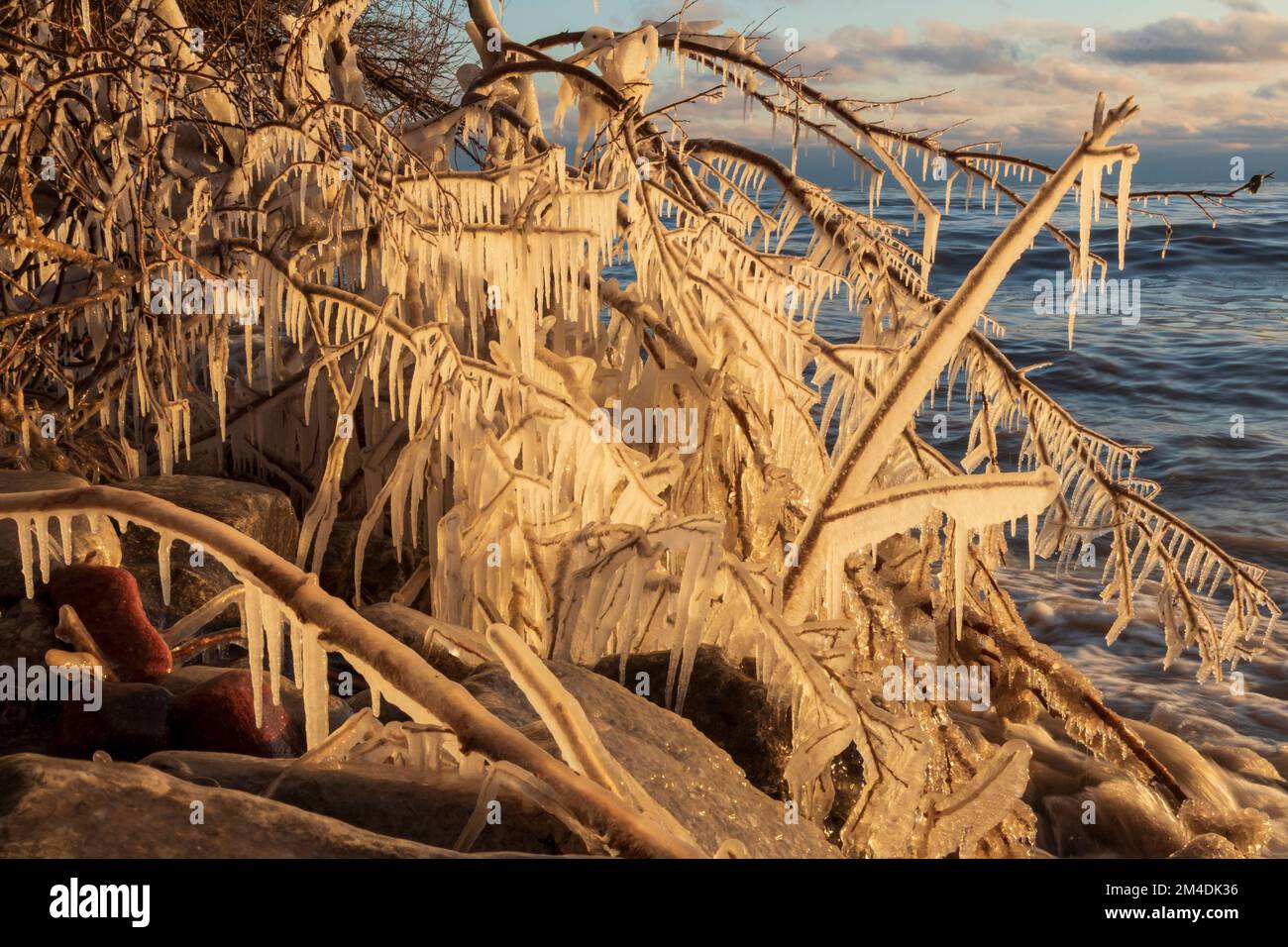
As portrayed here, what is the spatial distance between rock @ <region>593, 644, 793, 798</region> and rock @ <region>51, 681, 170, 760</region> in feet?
3.52

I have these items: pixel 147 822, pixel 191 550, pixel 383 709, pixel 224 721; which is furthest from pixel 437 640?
pixel 191 550

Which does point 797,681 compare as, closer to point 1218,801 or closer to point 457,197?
point 457,197

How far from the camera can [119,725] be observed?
2.20 metres

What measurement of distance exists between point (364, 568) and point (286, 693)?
1.72 meters

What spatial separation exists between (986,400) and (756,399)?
1.18 meters

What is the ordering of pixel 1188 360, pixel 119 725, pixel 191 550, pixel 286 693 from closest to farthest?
pixel 119 725
pixel 286 693
pixel 191 550
pixel 1188 360

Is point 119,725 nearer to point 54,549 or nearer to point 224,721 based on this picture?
point 224,721

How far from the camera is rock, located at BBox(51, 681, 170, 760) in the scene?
2.19 metres

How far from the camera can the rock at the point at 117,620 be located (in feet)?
8.35

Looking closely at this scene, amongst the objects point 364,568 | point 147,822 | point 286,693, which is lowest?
point 364,568

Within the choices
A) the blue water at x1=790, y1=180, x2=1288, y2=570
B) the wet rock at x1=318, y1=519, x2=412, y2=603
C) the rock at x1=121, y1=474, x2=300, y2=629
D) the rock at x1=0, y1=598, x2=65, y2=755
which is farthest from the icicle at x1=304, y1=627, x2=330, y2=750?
the blue water at x1=790, y1=180, x2=1288, y2=570

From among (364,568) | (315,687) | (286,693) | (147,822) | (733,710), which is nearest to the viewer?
(147,822)

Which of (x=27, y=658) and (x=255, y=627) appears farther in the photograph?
(x=27, y=658)
